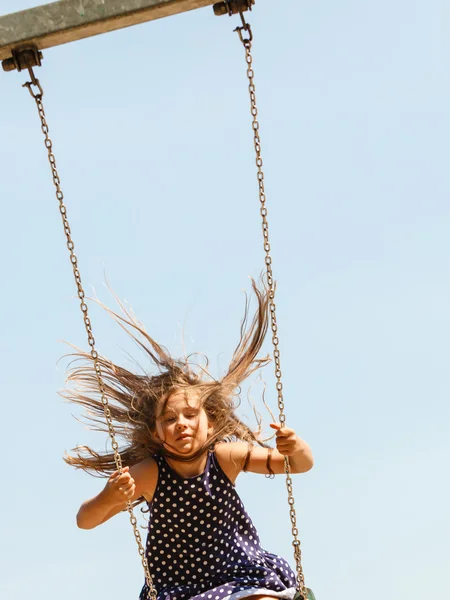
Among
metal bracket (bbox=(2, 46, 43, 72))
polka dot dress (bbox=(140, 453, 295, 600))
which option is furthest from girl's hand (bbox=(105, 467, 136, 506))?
metal bracket (bbox=(2, 46, 43, 72))

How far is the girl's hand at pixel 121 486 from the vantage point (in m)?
6.23

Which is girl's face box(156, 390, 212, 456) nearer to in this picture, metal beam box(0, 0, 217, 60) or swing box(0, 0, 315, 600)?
swing box(0, 0, 315, 600)

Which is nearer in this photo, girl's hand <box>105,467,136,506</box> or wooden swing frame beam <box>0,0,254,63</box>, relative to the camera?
wooden swing frame beam <box>0,0,254,63</box>

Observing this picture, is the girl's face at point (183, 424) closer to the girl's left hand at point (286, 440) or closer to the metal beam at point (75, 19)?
the girl's left hand at point (286, 440)

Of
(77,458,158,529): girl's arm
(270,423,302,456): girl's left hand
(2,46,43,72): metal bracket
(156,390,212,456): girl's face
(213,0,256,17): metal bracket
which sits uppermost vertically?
(213,0,256,17): metal bracket

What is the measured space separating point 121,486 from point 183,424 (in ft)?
1.88

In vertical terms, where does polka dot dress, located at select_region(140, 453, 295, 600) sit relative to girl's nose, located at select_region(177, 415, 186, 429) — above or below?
below

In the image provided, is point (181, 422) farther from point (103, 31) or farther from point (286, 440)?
point (103, 31)

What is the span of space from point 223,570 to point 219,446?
682 mm

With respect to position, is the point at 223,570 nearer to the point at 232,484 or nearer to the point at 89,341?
the point at 232,484

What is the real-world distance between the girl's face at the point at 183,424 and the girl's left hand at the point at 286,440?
1.87ft

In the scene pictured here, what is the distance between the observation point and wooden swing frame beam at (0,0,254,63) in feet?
19.8

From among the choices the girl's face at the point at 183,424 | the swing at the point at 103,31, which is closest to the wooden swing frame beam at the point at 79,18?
the swing at the point at 103,31

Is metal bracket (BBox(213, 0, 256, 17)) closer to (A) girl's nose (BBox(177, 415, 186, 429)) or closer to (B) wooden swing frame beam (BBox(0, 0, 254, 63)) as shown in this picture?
(B) wooden swing frame beam (BBox(0, 0, 254, 63))
